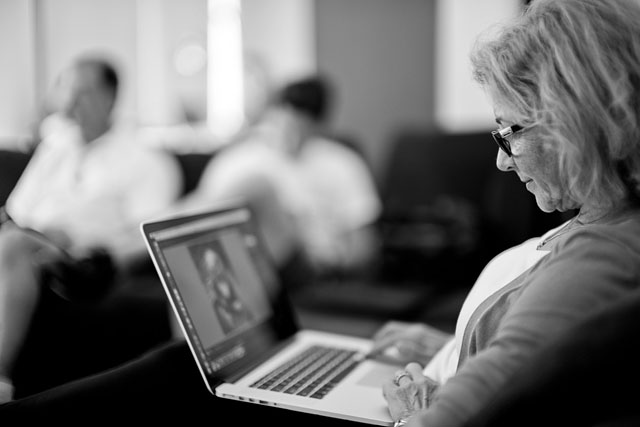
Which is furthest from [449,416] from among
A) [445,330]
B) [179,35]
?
[179,35]

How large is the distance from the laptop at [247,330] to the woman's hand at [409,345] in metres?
0.03

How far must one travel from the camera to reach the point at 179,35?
4680 millimetres

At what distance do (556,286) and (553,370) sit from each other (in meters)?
0.10

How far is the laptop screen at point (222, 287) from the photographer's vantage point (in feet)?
3.35

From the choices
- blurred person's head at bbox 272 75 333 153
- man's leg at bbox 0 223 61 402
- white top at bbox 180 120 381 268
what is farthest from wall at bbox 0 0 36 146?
man's leg at bbox 0 223 61 402

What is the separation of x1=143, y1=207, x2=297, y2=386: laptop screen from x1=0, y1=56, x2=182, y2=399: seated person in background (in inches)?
21.5

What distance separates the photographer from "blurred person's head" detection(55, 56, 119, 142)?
2.26 m

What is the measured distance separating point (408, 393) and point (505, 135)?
0.40 metres

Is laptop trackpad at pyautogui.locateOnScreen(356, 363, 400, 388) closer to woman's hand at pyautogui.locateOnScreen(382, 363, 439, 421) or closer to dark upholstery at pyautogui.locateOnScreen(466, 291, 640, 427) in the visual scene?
woman's hand at pyautogui.locateOnScreen(382, 363, 439, 421)

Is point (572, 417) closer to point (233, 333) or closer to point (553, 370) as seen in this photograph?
point (553, 370)

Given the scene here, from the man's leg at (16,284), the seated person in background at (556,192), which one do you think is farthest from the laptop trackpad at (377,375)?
the man's leg at (16,284)

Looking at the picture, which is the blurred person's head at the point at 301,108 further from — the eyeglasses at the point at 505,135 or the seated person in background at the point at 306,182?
the eyeglasses at the point at 505,135

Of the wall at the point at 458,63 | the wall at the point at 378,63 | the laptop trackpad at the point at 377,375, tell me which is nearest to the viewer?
the laptop trackpad at the point at 377,375

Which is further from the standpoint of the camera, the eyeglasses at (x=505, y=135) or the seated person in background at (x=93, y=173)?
the seated person in background at (x=93, y=173)
